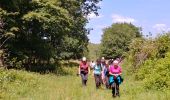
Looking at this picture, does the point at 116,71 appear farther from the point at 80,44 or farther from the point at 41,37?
the point at 80,44

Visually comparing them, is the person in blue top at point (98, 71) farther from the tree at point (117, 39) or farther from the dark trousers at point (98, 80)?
the tree at point (117, 39)

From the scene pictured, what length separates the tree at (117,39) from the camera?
106 meters

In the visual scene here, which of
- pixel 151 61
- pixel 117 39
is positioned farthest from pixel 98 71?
pixel 117 39

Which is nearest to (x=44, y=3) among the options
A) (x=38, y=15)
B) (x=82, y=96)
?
(x=38, y=15)

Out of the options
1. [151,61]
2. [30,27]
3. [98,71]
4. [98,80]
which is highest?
[30,27]

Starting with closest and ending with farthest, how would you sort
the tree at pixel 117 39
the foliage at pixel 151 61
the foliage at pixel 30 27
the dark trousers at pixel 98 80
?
the foliage at pixel 151 61
the dark trousers at pixel 98 80
the foliage at pixel 30 27
the tree at pixel 117 39

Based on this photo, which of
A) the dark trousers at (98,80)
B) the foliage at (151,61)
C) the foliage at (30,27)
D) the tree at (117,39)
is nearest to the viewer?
the foliage at (151,61)

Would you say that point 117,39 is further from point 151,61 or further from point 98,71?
point 98,71

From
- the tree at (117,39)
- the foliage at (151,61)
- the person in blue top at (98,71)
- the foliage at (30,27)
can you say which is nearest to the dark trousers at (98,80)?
the person in blue top at (98,71)

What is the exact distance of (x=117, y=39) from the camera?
108562 mm

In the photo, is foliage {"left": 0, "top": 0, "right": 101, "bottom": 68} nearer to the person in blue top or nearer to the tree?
the person in blue top

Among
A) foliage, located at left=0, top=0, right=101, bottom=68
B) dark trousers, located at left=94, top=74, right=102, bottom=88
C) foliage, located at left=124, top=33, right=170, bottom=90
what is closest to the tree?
foliage, located at left=0, top=0, right=101, bottom=68

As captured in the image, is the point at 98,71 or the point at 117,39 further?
the point at 117,39

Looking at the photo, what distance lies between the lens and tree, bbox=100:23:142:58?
106250 mm
